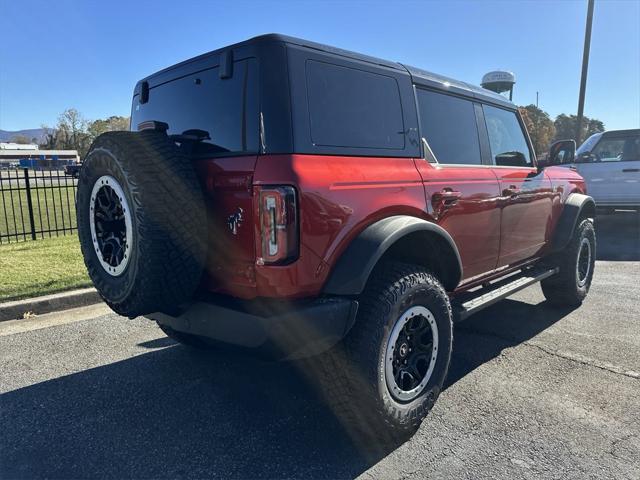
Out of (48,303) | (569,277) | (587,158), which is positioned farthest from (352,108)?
(587,158)

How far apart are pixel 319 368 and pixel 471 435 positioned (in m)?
1.00

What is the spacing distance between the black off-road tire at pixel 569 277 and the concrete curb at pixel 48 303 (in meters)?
5.02

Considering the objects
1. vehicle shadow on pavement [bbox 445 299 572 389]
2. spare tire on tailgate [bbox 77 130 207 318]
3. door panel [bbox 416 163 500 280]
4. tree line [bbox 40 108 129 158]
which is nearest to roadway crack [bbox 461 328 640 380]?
vehicle shadow on pavement [bbox 445 299 572 389]

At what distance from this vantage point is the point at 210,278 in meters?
2.55

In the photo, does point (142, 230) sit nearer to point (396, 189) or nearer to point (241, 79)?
point (241, 79)

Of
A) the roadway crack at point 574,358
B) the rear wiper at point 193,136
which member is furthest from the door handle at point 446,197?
the roadway crack at point 574,358

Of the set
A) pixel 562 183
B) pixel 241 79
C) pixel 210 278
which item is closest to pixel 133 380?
pixel 210 278

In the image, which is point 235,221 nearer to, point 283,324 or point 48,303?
point 283,324

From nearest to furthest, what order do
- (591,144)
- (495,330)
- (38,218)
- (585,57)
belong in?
1. (495,330)
2. (591,144)
3. (38,218)
4. (585,57)

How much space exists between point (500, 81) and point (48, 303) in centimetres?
872

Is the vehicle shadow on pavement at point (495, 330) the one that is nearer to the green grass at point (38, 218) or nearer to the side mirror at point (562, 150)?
the side mirror at point (562, 150)

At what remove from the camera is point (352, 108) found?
104 inches

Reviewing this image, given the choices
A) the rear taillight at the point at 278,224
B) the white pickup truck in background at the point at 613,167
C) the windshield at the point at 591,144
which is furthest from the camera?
the windshield at the point at 591,144

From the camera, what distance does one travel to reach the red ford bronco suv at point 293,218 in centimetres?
226
